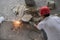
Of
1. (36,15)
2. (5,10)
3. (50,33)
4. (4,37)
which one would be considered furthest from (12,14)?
(50,33)

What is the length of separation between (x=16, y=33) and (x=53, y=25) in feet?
4.20

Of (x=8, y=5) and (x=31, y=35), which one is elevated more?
(x=8, y=5)

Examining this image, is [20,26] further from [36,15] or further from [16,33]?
[36,15]

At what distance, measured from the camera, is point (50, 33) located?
8.90ft

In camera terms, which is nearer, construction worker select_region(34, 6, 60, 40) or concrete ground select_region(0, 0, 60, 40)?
construction worker select_region(34, 6, 60, 40)

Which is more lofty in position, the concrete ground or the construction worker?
the construction worker

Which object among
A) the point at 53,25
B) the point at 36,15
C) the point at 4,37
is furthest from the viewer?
the point at 36,15

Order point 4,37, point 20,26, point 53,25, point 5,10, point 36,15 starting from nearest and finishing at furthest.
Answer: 1. point 53,25
2. point 4,37
3. point 20,26
4. point 36,15
5. point 5,10

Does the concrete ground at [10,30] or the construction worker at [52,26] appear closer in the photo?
the construction worker at [52,26]

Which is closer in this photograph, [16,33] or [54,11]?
[16,33]

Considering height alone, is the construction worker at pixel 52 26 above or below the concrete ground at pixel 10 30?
above

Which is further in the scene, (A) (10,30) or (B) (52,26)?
(A) (10,30)

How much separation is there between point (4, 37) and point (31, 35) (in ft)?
1.73

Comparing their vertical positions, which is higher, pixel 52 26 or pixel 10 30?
pixel 52 26
